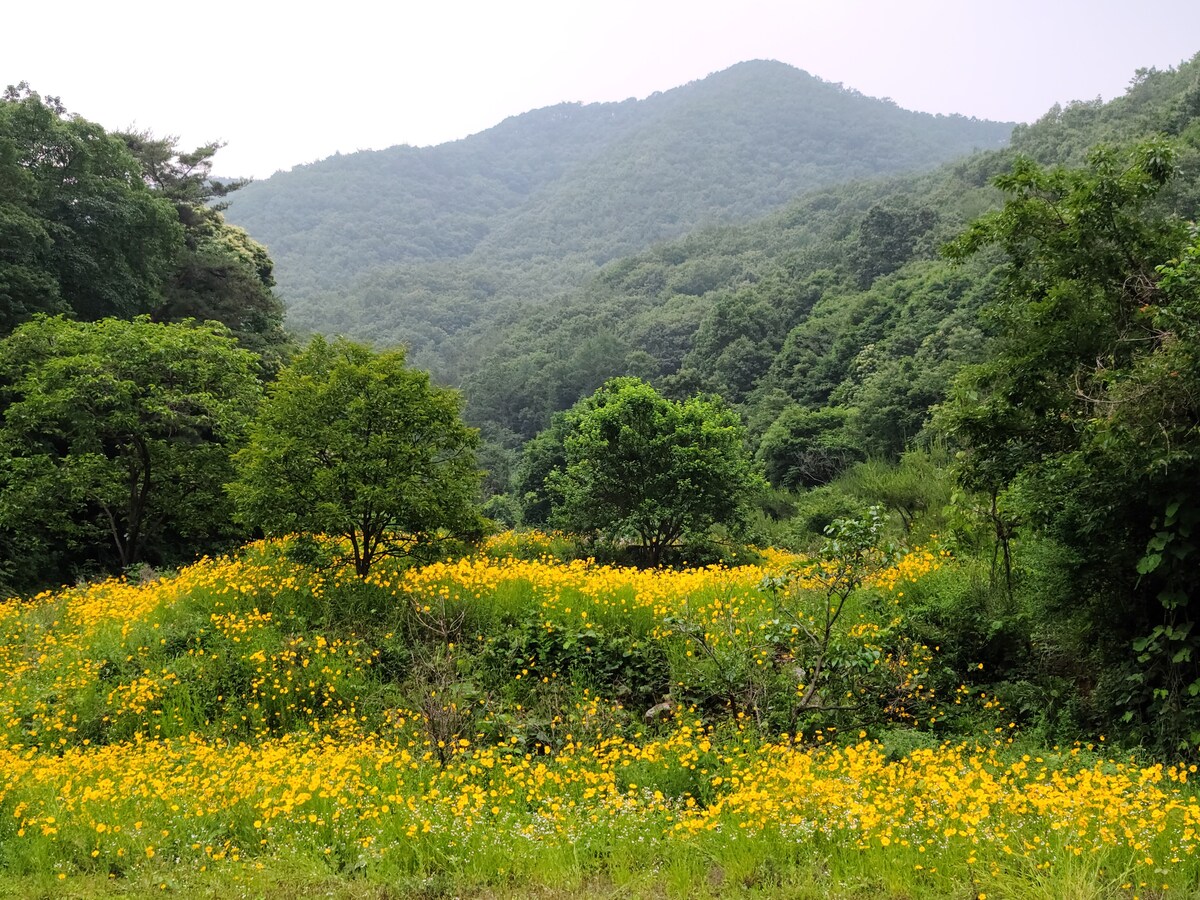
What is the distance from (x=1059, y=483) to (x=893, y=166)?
487 ft

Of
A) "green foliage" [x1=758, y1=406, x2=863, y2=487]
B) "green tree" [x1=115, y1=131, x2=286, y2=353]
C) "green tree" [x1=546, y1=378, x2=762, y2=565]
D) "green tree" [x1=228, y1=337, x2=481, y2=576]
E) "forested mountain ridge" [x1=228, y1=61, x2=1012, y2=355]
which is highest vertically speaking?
"forested mountain ridge" [x1=228, y1=61, x2=1012, y2=355]

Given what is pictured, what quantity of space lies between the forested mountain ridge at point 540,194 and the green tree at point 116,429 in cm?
6082

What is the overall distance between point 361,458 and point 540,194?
15310 centimetres

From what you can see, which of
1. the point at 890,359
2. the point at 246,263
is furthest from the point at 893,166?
the point at 246,263

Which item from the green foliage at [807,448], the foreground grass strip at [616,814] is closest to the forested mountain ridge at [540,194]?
the green foliage at [807,448]

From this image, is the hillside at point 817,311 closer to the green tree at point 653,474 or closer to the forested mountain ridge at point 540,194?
the green tree at point 653,474

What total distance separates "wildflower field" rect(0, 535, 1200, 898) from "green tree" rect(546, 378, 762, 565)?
6.11 m

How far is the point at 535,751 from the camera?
6992 mm

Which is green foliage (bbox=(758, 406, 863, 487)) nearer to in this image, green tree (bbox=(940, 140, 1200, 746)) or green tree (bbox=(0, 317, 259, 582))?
green tree (bbox=(0, 317, 259, 582))

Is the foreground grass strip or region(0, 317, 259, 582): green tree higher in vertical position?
region(0, 317, 259, 582): green tree

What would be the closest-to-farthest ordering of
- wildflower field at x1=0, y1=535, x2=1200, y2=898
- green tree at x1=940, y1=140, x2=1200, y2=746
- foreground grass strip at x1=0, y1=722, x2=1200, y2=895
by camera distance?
foreground grass strip at x1=0, y1=722, x2=1200, y2=895
wildflower field at x1=0, y1=535, x2=1200, y2=898
green tree at x1=940, y1=140, x2=1200, y2=746

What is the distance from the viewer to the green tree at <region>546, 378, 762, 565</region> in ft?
57.8

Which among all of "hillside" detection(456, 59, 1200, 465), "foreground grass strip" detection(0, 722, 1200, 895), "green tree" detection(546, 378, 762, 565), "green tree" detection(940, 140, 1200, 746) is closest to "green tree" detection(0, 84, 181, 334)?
"green tree" detection(546, 378, 762, 565)

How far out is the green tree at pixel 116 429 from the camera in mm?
14453
